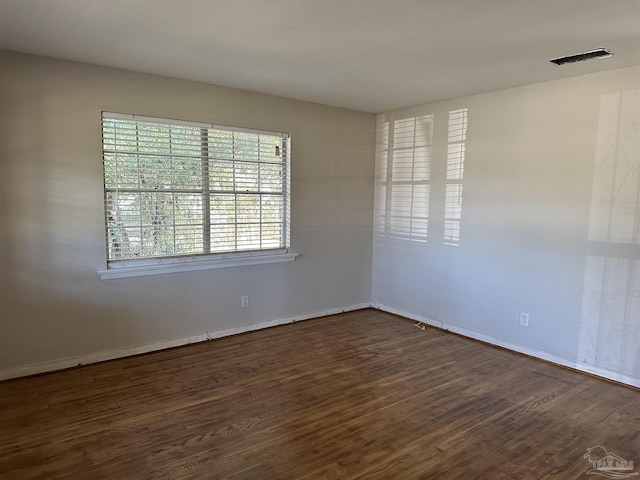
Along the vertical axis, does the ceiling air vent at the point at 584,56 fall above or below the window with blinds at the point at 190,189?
above

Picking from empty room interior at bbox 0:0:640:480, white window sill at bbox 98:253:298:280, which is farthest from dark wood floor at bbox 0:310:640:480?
white window sill at bbox 98:253:298:280

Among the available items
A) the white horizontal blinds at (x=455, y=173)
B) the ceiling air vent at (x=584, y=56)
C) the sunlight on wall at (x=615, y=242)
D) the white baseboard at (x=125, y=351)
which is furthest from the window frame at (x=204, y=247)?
the sunlight on wall at (x=615, y=242)

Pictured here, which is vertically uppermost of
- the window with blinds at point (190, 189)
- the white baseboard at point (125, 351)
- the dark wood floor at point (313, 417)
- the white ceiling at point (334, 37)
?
the white ceiling at point (334, 37)

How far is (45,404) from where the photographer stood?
2.71 m

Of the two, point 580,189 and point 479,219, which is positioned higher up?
point 580,189

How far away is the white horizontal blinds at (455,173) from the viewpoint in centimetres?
411

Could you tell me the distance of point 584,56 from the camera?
2.82 metres

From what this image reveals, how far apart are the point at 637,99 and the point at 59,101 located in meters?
4.22

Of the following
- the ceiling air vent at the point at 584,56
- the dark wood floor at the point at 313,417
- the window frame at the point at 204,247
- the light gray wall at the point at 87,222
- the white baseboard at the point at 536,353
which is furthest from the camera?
the window frame at the point at 204,247

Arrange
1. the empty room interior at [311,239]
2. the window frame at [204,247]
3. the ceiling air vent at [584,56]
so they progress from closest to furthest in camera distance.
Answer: the empty room interior at [311,239], the ceiling air vent at [584,56], the window frame at [204,247]

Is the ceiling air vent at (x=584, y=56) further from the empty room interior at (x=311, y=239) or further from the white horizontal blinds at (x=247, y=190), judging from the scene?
the white horizontal blinds at (x=247, y=190)

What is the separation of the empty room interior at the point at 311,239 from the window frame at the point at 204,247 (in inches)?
0.9

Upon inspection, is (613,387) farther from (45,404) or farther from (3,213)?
(3,213)

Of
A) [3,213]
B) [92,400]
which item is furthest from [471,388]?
[3,213]
